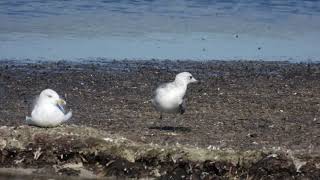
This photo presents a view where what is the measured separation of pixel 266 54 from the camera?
80.8ft

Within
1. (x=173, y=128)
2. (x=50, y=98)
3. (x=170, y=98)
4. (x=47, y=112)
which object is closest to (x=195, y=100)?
(x=173, y=128)

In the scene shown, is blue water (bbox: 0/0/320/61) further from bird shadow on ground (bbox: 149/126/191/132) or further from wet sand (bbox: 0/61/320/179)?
bird shadow on ground (bbox: 149/126/191/132)

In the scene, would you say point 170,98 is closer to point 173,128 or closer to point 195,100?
point 173,128

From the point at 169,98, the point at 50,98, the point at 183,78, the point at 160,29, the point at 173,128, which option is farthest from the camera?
the point at 160,29

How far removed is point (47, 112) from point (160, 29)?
16.1 metres

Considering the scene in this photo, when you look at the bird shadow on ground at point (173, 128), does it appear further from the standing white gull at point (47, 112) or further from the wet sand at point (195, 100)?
the standing white gull at point (47, 112)

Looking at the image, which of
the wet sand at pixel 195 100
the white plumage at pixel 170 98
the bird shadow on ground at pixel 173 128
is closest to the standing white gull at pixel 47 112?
the wet sand at pixel 195 100

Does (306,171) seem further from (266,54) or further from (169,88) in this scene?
(266,54)

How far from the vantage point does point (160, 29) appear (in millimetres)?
29406

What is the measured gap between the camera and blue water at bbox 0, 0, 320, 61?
24.2m

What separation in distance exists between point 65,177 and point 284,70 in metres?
10.2

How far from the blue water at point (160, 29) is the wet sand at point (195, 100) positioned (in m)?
1.79

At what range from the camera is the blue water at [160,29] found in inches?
954

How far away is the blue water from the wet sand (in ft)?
5.87
